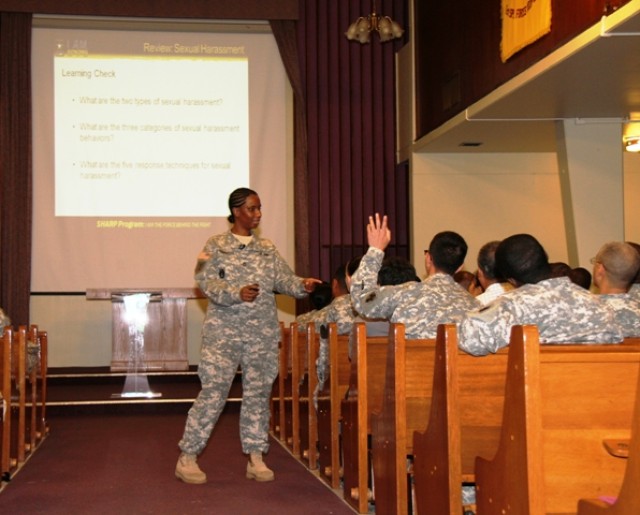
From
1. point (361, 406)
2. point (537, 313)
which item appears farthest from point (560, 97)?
point (537, 313)

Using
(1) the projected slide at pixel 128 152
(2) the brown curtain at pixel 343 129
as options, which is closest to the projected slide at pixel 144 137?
(1) the projected slide at pixel 128 152

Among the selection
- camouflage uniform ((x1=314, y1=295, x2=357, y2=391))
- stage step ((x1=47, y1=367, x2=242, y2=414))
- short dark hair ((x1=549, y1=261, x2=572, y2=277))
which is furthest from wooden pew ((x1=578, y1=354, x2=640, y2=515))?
stage step ((x1=47, y1=367, x2=242, y2=414))

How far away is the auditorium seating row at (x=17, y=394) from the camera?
4.19 meters

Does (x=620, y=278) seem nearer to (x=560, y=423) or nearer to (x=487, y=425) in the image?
(x=487, y=425)

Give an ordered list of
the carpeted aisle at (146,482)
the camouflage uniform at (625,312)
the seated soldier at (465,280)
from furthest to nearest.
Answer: the seated soldier at (465,280), the carpeted aisle at (146,482), the camouflage uniform at (625,312)

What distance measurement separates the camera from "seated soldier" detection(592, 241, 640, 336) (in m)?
3.60

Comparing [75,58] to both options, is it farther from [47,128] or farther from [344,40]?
[344,40]

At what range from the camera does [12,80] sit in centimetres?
883

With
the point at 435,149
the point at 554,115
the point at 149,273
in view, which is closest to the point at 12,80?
the point at 149,273

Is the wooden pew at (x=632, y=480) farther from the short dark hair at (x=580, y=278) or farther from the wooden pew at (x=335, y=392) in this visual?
the short dark hair at (x=580, y=278)

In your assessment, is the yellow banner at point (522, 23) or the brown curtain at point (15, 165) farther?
the brown curtain at point (15, 165)

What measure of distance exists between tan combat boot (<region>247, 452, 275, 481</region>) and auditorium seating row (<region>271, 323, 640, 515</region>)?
0.33m

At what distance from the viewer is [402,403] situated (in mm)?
3000

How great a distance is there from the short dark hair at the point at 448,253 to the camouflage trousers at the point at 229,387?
1.17 m
